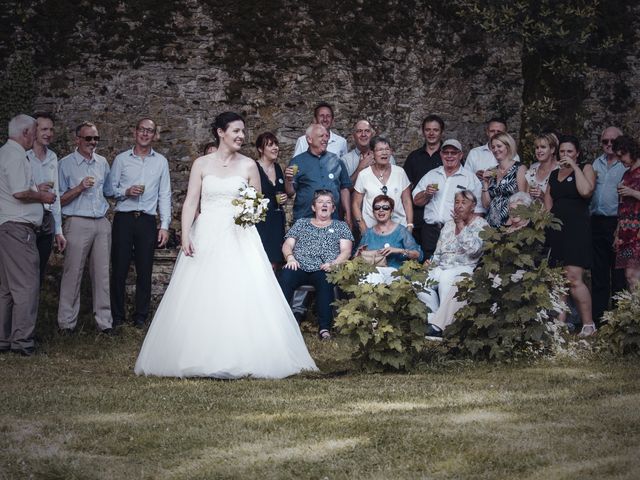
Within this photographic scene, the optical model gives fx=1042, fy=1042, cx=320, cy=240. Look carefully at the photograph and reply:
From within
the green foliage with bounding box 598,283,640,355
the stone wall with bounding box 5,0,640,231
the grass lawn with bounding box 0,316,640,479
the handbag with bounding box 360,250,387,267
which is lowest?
the grass lawn with bounding box 0,316,640,479

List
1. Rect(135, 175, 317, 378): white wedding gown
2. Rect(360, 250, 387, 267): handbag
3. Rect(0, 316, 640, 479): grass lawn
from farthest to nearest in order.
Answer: Rect(360, 250, 387, 267): handbag, Rect(135, 175, 317, 378): white wedding gown, Rect(0, 316, 640, 479): grass lawn

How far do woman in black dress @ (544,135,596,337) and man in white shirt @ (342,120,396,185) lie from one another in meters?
1.76

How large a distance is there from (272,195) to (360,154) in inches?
44.3

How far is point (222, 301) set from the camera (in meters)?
7.58

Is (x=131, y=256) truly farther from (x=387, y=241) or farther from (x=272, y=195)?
(x=387, y=241)

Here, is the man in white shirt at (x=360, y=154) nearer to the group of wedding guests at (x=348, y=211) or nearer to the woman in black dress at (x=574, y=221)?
the group of wedding guests at (x=348, y=211)

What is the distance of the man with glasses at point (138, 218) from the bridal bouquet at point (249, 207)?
2383 millimetres

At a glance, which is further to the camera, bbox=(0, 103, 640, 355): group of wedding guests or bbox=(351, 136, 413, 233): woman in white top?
bbox=(351, 136, 413, 233): woman in white top

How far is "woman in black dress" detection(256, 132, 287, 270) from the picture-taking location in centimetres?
1005

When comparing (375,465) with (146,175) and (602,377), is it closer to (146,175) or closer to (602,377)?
(602,377)

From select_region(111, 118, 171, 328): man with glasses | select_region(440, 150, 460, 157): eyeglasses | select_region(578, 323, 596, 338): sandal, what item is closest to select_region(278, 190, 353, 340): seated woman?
select_region(440, 150, 460, 157): eyeglasses

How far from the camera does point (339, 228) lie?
31.8 feet

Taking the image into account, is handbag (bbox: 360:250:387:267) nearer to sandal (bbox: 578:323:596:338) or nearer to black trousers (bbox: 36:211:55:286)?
sandal (bbox: 578:323:596:338)

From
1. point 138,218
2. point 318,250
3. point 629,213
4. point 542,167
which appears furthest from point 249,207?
point 629,213
